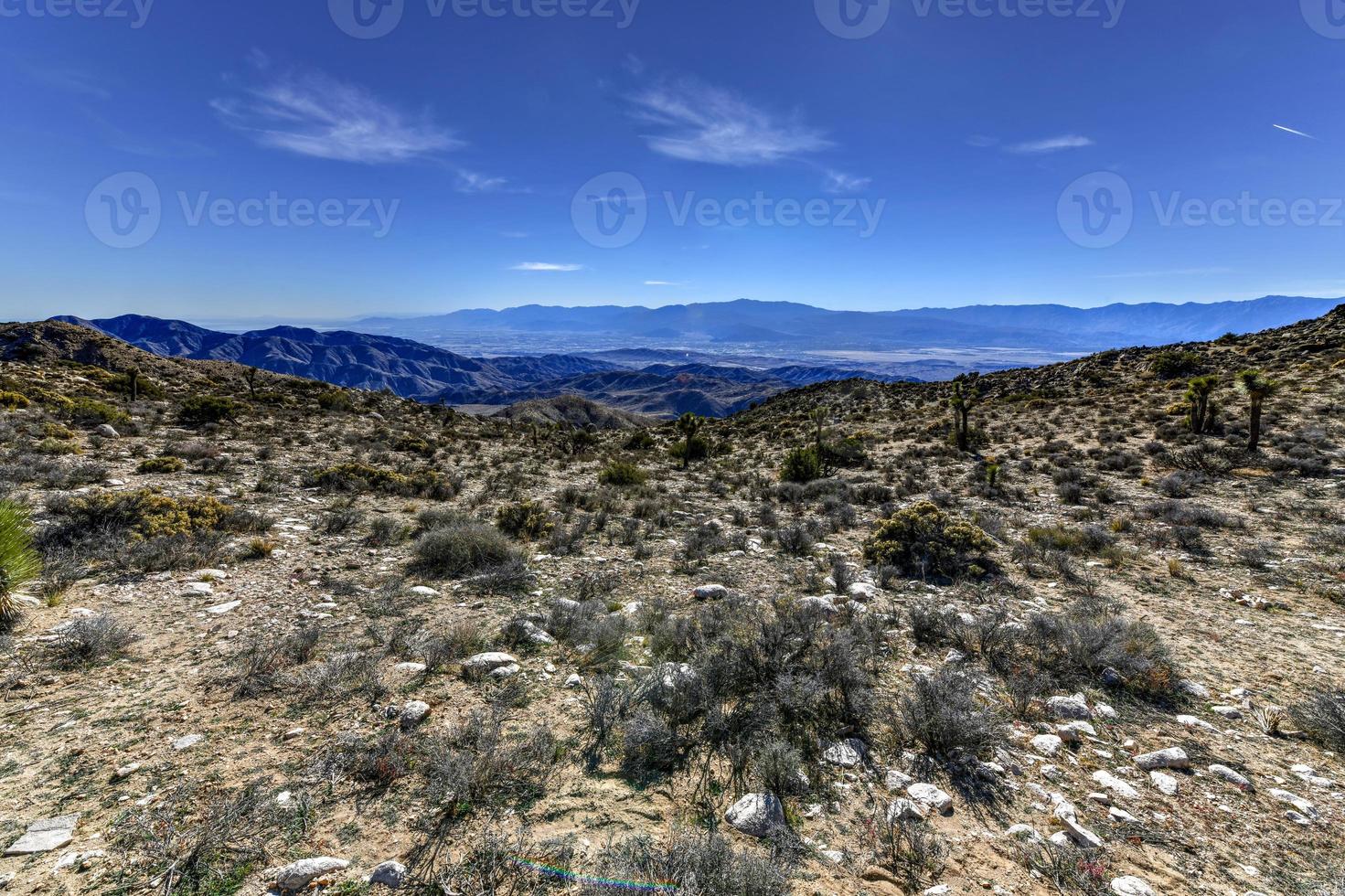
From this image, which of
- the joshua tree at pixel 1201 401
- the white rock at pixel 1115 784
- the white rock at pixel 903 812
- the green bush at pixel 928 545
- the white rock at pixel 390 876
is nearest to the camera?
the white rock at pixel 390 876

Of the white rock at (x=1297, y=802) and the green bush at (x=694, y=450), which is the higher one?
the white rock at (x=1297, y=802)

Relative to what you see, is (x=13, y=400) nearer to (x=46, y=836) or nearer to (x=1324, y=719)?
(x=46, y=836)

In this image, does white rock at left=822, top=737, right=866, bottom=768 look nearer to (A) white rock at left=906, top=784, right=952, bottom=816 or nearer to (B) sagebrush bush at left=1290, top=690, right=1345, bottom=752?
(A) white rock at left=906, top=784, right=952, bottom=816

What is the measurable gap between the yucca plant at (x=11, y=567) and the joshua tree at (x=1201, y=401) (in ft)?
97.5

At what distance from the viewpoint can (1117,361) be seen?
41.1 meters

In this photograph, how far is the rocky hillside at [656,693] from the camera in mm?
3334

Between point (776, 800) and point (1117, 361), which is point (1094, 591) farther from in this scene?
point (1117, 361)

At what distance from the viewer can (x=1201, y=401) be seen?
62.2 ft

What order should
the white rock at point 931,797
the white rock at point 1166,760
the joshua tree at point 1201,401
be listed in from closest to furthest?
the white rock at point 931,797 < the white rock at point 1166,760 < the joshua tree at point 1201,401

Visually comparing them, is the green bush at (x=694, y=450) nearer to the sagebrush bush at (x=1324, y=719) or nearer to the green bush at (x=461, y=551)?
the green bush at (x=461, y=551)

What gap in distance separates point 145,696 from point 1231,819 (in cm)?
914

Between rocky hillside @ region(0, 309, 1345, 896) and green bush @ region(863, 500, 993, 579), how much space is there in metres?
0.06

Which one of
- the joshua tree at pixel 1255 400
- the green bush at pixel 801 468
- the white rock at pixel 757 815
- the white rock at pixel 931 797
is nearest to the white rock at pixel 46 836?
the white rock at pixel 757 815

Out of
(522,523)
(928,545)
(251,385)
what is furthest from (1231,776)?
(251,385)
